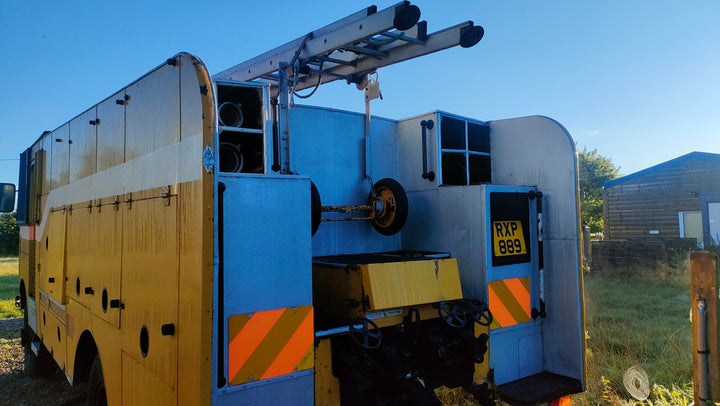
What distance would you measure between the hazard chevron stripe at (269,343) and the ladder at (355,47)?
1193 mm

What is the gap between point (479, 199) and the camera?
3709 mm

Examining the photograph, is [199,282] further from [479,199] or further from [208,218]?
[479,199]

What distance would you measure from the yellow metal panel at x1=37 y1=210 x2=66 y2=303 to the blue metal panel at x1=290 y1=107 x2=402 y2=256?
2536 mm

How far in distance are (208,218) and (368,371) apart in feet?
4.08

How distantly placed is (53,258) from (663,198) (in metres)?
20.1

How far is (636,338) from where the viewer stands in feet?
22.1

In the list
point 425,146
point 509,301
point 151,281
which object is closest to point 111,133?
point 151,281

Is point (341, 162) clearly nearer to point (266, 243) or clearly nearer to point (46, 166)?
point (266, 243)

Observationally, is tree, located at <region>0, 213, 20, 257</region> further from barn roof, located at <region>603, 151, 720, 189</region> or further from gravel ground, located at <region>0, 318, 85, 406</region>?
barn roof, located at <region>603, 151, 720, 189</region>

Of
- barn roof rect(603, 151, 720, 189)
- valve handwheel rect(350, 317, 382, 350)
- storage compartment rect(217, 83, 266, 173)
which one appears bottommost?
valve handwheel rect(350, 317, 382, 350)

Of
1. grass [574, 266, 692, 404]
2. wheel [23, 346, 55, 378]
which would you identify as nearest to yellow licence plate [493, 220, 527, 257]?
grass [574, 266, 692, 404]

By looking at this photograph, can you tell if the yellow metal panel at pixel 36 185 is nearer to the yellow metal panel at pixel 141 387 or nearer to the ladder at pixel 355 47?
the ladder at pixel 355 47

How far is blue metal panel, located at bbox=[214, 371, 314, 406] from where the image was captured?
2375 mm

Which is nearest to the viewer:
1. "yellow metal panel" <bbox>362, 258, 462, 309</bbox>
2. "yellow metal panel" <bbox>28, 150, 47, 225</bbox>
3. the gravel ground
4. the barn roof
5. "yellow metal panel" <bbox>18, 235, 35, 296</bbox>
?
"yellow metal panel" <bbox>362, 258, 462, 309</bbox>
